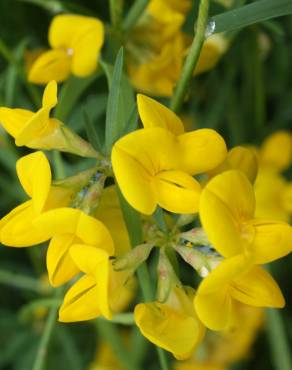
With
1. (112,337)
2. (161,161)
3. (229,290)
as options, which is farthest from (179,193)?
(112,337)

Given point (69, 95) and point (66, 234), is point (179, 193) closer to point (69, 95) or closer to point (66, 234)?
point (66, 234)

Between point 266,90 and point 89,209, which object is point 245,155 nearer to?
A: point 89,209

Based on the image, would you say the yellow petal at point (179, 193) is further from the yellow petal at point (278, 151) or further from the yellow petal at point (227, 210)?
the yellow petal at point (278, 151)

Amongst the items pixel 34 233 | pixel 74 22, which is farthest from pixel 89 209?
pixel 74 22

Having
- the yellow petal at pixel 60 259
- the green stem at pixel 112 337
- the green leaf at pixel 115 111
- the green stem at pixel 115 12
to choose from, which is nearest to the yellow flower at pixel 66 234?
the yellow petal at pixel 60 259

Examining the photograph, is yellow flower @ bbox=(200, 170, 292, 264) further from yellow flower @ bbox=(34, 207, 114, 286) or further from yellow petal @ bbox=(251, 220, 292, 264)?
yellow flower @ bbox=(34, 207, 114, 286)

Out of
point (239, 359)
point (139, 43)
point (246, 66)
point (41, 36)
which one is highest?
point (139, 43)

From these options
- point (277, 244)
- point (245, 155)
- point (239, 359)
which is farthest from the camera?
point (239, 359)
